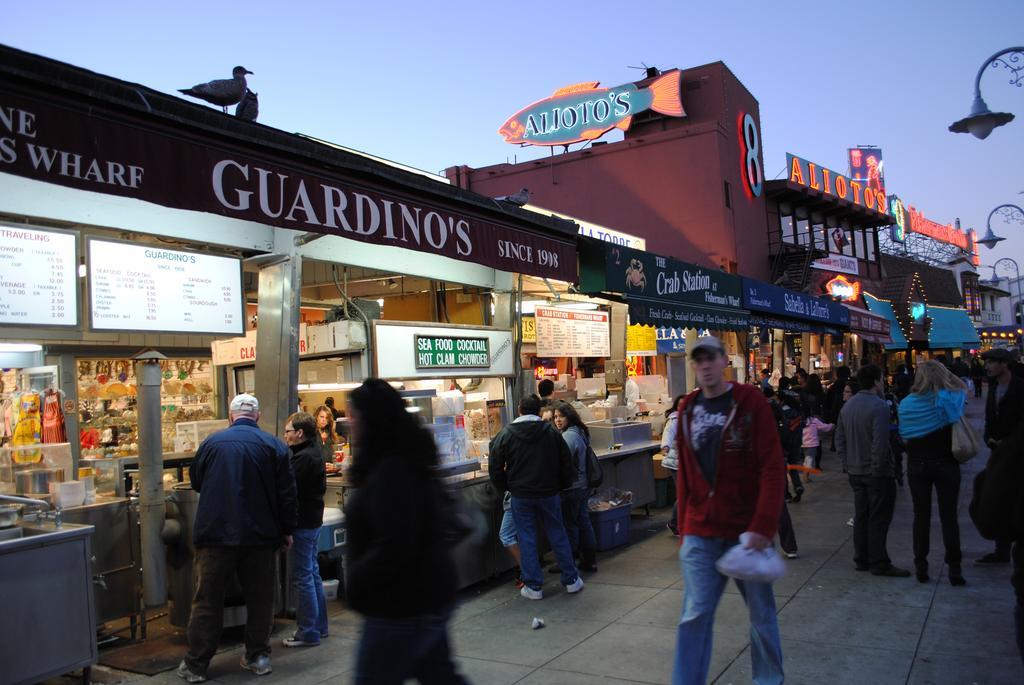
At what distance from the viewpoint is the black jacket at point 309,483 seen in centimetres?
584

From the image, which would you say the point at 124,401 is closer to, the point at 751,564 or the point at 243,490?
the point at 243,490

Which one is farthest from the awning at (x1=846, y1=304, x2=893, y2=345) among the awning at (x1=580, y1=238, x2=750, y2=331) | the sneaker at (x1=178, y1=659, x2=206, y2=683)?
the sneaker at (x1=178, y1=659, x2=206, y2=683)

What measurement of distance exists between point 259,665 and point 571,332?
6.74 metres

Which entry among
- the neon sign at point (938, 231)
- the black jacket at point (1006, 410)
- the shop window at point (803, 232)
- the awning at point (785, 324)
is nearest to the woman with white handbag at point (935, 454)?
the black jacket at point (1006, 410)

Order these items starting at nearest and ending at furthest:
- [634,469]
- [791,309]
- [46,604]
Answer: [46,604] → [634,469] → [791,309]

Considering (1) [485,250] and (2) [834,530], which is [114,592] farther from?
(2) [834,530]

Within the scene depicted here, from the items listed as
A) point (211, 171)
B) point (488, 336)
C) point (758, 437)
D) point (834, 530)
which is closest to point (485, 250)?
point (488, 336)

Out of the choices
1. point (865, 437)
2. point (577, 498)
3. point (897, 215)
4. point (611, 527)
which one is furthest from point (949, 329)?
point (577, 498)

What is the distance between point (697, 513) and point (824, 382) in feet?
69.4

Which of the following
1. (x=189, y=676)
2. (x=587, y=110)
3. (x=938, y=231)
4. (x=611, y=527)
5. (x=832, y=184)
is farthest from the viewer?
(x=938, y=231)

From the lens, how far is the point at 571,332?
11.2 meters

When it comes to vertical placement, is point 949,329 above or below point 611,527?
above

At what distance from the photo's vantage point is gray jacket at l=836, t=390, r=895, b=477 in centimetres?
690

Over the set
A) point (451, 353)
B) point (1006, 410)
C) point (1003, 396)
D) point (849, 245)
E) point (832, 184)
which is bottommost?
point (1006, 410)
